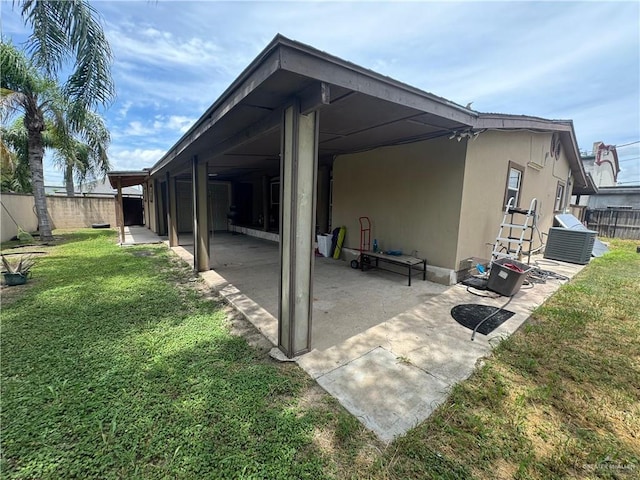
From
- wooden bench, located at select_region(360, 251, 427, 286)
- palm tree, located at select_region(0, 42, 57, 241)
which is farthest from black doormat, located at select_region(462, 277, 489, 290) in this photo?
palm tree, located at select_region(0, 42, 57, 241)

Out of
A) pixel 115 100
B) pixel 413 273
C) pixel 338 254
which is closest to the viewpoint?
pixel 413 273

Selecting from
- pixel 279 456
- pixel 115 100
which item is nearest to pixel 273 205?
pixel 115 100

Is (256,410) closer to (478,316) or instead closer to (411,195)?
(478,316)

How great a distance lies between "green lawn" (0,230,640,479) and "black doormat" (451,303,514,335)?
0.97ft

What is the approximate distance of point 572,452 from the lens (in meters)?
1.72

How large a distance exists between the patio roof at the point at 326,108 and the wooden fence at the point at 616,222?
42.7 ft

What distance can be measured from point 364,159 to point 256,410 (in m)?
5.50

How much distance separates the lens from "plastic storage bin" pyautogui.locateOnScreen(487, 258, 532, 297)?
436 cm

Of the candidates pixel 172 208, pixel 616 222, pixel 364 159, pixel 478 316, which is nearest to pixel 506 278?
pixel 478 316

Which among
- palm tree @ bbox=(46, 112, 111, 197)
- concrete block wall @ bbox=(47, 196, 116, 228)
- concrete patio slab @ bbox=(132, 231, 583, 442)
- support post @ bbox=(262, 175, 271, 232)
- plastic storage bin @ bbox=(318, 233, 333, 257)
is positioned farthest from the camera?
concrete block wall @ bbox=(47, 196, 116, 228)

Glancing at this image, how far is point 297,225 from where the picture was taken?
2541mm

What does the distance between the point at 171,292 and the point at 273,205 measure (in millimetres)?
7655

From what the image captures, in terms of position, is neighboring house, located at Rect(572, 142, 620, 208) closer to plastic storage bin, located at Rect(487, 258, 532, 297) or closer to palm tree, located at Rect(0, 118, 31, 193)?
plastic storage bin, located at Rect(487, 258, 532, 297)

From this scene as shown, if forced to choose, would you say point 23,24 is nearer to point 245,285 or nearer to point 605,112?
point 245,285
